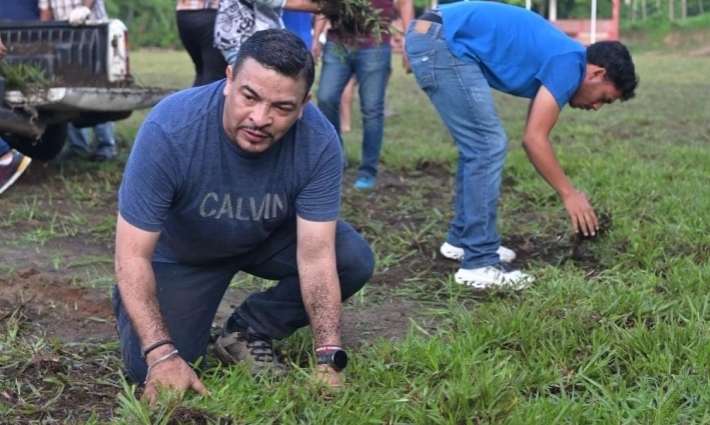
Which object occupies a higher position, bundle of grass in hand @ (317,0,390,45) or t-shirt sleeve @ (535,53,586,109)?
t-shirt sleeve @ (535,53,586,109)

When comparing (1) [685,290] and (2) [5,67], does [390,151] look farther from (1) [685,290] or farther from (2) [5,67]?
(1) [685,290]

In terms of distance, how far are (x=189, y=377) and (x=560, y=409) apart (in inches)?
39.9

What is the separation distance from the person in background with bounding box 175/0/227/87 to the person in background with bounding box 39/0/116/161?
1.04 metres

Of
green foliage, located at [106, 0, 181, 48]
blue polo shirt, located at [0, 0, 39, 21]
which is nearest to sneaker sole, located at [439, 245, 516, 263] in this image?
blue polo shirt, located at [0, 0, 39, 21]

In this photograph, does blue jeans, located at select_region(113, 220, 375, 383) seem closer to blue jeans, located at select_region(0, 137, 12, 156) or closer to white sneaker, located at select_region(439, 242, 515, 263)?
white sneaker, located at select_region(439, 242, 515, 263)

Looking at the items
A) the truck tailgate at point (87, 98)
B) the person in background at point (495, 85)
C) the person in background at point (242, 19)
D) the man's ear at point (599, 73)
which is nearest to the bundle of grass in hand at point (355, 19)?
the person in background at point (242, 19)

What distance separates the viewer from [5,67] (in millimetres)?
5965

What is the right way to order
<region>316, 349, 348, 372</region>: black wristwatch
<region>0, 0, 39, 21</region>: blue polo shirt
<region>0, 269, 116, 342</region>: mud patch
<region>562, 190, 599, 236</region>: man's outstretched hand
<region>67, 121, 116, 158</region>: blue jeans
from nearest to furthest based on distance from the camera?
<region>316, 349, 348, 372</region>: black wristwatch < <region>0, 269, 116, 342</region>: mud patch < <region>562, 190, 599, 236</region>: man's outstretched hand < <region>0, 0, 39, 21</region>: blue polo shirt < <region>67, 121, 116, 158</region>: blue jeans

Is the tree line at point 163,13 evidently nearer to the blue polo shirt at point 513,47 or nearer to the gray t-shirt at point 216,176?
the blue polo shirt at point 513,47

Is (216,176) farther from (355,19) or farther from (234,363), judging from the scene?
(355,19)

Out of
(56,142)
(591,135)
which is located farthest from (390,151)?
(56,142)

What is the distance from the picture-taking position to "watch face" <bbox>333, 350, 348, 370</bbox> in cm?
300

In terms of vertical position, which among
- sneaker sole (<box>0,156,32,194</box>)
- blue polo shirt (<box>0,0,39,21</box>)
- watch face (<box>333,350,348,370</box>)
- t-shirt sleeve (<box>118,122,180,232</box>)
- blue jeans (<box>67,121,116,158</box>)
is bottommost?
blue jeans (<box>67,121,116,158</box>)

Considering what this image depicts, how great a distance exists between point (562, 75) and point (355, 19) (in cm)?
182
